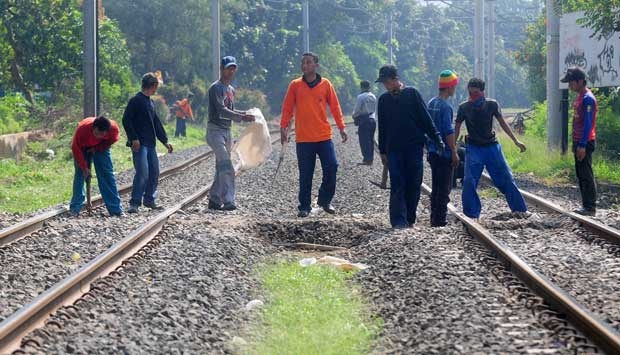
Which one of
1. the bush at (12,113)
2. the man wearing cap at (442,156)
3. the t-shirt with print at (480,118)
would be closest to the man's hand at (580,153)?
the t-shirt with print at (480,118)

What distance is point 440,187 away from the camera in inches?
450

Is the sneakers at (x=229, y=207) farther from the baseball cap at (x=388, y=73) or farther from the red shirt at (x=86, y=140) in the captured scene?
the baseball cap at (x=388, y=73)

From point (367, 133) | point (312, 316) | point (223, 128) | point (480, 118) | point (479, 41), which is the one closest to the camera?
point (312, 316)

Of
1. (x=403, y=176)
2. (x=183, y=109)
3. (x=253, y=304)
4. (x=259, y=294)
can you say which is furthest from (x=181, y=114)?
(x=253, y=304)

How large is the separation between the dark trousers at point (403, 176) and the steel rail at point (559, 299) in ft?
4.94

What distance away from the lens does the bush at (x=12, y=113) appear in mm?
25394

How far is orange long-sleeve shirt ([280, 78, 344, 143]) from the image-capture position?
1246 cm

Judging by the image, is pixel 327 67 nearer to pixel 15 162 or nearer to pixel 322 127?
pixel 15 162

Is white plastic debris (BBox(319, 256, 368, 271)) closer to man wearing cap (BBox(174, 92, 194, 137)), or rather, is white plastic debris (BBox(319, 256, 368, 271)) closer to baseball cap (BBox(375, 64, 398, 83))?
baseball cap (BBox(375, 64, 398, 83))

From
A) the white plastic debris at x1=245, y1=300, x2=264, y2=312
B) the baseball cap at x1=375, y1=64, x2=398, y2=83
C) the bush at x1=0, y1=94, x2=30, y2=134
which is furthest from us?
the bush at x1=0, y1=94, x2=30, y2=134

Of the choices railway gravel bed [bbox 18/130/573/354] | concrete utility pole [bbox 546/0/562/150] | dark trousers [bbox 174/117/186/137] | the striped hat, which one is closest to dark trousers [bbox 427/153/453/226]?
railway gravel bed [bbox 18/130/573/354]

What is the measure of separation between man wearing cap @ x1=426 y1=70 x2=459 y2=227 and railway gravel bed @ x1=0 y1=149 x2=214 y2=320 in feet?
10.6

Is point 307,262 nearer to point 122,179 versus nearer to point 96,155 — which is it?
point 96,155

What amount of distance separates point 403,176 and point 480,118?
3.74ft
